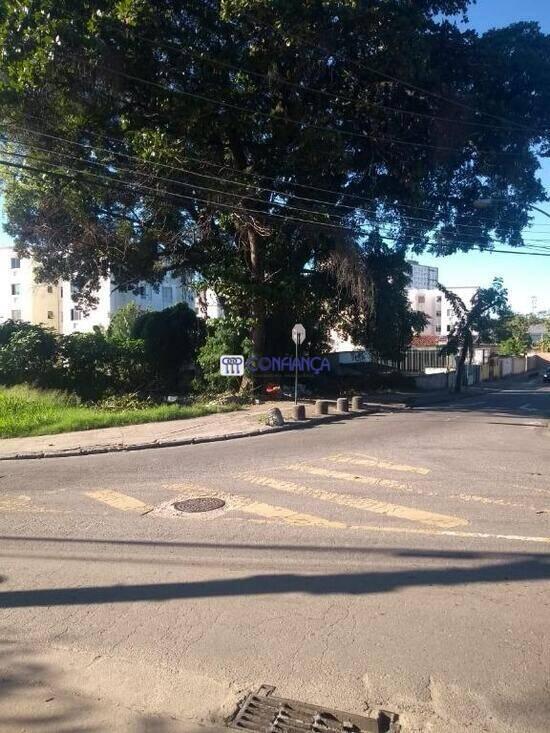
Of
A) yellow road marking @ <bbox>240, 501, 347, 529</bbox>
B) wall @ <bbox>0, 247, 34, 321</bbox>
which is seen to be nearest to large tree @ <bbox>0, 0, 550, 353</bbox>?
yellow road marking @ <bbox>240, 501, 347, 529</bbox>

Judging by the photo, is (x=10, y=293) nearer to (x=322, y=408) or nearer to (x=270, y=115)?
(x=270, y=115)

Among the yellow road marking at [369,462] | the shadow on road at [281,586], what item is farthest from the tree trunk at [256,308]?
the shadow on road at [281,586]

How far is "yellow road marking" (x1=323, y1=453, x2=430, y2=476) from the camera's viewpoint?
10.0 meters

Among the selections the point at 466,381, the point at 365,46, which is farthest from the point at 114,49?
the point at 466,381

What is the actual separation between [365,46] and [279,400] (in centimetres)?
1175

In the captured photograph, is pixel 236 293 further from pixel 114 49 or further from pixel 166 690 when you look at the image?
pixel 166 690

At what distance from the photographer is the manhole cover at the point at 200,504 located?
24.9 ft

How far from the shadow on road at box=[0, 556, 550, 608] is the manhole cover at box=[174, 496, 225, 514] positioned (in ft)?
7.97

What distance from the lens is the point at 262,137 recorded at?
2070cm

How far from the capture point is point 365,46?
703 inches

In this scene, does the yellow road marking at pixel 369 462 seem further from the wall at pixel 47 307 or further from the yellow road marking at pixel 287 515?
the wall at pixel 47 307

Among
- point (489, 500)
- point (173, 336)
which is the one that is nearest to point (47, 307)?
point (173, 336)

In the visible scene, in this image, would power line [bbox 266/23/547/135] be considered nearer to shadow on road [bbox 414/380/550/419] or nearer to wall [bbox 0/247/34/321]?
shadow on road [bbox 414/380/550/419]

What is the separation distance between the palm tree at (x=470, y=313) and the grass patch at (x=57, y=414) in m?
16.4
